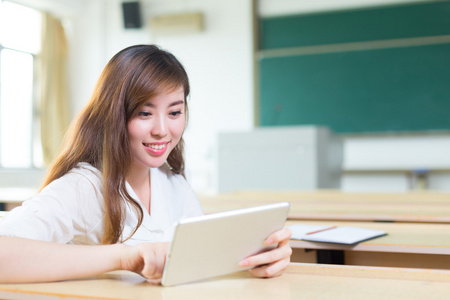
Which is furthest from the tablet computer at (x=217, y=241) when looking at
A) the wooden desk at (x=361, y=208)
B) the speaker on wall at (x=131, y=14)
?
the speaker on wall at (x=131, y=14)

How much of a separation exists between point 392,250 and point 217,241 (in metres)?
0.65

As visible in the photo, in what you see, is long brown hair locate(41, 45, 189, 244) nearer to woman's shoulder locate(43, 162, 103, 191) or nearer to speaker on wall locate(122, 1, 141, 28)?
woman's shoulder locate(43, 162, 103, 191)

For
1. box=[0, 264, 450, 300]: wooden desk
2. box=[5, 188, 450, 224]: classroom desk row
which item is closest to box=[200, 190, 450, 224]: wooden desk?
box=[5, 188, 450, 224]: classroom desk row

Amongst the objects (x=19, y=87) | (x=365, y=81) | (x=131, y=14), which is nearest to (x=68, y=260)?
(x=365, y=81)

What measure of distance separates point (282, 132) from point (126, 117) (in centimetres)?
323

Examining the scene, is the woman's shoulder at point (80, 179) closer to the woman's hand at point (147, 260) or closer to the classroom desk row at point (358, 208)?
the woman's hand at point (147, 260)

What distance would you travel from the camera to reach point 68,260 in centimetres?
96

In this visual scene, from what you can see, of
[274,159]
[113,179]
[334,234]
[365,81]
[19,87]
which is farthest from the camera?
[19,87]

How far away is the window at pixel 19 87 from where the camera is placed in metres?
5.79

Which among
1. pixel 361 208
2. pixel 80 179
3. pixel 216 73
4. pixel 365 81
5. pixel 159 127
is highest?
pixel 216 73

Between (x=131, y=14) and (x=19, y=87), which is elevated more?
(x=131, y=14)

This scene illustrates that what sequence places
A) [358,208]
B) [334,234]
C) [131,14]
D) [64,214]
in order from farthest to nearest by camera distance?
[131,14] → [358,208] → [334,234] → [64,214]

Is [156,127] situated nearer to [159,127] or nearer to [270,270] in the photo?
[159,127]

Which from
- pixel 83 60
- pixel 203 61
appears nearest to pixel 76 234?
pixel 203 61
